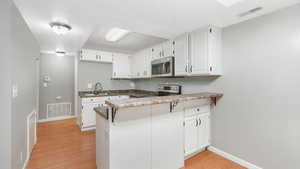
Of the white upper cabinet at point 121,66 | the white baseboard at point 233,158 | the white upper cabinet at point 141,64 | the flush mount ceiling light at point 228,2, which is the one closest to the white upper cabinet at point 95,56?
the white upper cabinet at point 121,66

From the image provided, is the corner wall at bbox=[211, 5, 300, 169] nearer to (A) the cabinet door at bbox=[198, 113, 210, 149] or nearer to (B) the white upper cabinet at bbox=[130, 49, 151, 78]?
(A) the cabinet door at bbox=[198, 113, 210, 149]

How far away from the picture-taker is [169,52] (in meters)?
3.03

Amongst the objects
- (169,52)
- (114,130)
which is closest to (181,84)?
(169,52)

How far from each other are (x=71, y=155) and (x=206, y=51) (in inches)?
120

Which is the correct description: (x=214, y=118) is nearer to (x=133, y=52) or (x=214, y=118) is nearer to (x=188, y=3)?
(x=188, y=3)

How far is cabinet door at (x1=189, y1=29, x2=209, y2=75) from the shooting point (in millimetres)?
2311

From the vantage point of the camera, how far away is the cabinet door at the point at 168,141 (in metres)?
1.81

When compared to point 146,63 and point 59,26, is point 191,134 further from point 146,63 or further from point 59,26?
point 59,26

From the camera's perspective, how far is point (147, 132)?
1.74 m

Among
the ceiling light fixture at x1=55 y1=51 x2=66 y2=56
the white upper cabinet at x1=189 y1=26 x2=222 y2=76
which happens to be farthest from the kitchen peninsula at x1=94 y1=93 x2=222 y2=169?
the ceiling light fixture at x1=55 y1=51 x2=66 y2=56

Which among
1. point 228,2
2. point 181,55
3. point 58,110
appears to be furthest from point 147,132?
point 58,110

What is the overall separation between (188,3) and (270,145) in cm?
226

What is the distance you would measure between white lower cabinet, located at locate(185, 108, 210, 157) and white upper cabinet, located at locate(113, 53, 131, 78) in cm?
283

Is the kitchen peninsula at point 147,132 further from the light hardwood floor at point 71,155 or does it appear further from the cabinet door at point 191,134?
the light hardwood floor at point 71,155
